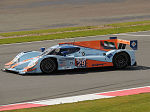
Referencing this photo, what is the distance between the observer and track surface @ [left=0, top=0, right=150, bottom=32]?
35938 mm

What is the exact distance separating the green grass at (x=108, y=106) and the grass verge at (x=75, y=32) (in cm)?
1603

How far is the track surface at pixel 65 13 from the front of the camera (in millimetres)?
35938

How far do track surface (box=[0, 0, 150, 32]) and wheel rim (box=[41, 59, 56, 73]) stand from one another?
1830 centimetres

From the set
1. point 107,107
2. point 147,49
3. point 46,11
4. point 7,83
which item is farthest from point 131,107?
point 46,11

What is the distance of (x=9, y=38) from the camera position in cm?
2772

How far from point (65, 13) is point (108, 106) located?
106 feet

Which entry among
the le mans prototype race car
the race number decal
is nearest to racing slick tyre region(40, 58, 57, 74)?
the le mans prototype race car

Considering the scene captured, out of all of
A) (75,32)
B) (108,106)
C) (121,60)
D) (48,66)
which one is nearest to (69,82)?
(48,66)

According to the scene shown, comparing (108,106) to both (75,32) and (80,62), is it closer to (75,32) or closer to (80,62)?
(80,62)

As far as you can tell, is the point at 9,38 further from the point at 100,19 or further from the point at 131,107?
the point at 131,107

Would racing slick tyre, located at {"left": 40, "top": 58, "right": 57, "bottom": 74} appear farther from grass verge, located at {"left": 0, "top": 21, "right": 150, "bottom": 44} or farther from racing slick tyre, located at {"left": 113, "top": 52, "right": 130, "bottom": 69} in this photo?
grass verge, located at {"left": 0, "top": 21, "right": 150, "bottom": 44}

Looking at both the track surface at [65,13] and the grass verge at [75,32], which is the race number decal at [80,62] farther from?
the track surface at [65,13]

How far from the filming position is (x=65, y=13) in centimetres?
4178

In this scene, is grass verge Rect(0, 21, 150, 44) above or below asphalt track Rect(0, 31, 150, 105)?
above
